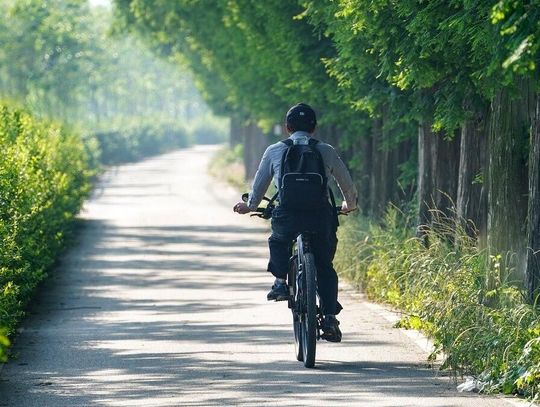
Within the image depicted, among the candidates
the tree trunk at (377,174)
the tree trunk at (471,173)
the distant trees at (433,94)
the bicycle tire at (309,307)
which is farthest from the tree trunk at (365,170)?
the bicycle tire at (309,307)

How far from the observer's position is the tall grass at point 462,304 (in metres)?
10.2

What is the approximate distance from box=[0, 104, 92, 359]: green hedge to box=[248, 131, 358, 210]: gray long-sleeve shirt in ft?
7.11

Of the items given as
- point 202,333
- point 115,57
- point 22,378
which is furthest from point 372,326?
point 115,57

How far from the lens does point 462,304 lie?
38.5 feet

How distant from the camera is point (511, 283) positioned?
12.2m

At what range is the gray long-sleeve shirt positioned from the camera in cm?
1150

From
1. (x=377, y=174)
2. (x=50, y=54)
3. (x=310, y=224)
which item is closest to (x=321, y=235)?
(x=310, y=224)

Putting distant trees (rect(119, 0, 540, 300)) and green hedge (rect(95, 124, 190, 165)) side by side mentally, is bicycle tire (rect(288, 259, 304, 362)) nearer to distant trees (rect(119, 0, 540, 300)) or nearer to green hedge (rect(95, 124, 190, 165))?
distant trees (rect(119, 0, 540, 300))

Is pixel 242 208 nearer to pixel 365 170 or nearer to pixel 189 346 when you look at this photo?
pixel 189 346

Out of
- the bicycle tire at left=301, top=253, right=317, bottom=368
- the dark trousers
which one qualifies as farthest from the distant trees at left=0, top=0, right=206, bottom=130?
the bicycle tire at left=301, top=253, right=317, bottom=368

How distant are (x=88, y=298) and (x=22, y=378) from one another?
6.49 m

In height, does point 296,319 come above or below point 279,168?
below

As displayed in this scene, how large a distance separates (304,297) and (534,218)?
183 centimetres

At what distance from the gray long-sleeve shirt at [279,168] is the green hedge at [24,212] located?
2.17 m
